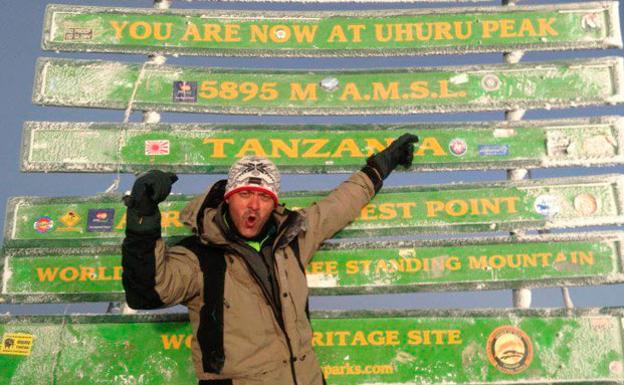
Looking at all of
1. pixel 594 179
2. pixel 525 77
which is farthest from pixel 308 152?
pixel 594 179

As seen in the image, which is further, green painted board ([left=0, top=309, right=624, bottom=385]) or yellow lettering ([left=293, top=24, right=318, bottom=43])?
yellow lettering ([left=293, top=24, right=318, bottom=43])

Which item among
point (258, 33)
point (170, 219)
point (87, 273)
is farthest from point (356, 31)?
point (87, 273)

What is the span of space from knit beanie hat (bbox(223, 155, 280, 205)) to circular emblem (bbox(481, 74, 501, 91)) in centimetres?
295

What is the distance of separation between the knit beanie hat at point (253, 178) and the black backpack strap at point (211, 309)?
1.80 feet

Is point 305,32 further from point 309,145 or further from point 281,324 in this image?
point 281,324

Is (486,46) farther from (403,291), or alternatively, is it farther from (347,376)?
(347,376)

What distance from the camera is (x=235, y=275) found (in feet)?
14.1

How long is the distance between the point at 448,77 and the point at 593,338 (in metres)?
3.26

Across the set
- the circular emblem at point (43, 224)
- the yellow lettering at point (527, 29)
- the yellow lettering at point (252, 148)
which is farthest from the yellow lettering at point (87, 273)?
the yellow lettering at point (527, 29)

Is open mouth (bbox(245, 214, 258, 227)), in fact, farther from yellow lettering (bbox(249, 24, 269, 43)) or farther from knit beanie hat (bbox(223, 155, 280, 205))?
yellow lettering (bbox(249, 24, 269, 43))

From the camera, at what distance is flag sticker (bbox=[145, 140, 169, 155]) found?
5.71 m

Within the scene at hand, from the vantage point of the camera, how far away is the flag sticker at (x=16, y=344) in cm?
527

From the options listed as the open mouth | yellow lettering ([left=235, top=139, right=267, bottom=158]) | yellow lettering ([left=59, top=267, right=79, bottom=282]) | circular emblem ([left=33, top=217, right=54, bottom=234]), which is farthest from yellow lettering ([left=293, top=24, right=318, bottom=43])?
yellow lettering ([left=59, top=267, right=79, bottom=282])

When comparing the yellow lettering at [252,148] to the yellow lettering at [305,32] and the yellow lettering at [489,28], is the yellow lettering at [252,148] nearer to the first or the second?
the yellow lettering at [305,32]
